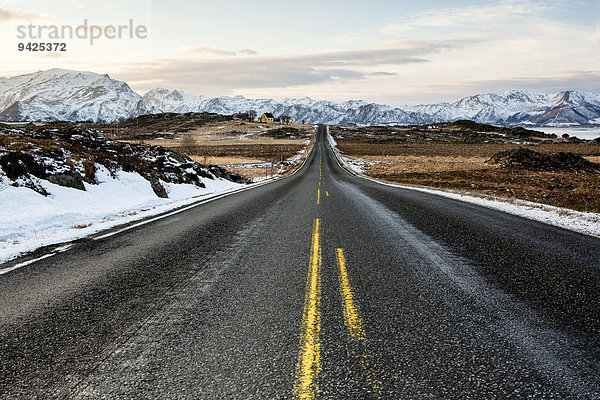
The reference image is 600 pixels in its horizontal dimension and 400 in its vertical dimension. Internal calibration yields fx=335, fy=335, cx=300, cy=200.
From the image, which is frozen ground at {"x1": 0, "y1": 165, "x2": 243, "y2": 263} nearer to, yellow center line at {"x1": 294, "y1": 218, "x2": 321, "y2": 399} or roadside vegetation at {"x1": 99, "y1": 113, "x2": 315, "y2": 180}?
yellow center line at {"x1": 294, "y1": 218, "x2": 321, "y2": 399}

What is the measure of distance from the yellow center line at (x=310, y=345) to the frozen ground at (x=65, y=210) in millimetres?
5342

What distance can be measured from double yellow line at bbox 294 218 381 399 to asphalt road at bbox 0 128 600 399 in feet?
0.05

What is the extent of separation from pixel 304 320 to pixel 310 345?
485 mm

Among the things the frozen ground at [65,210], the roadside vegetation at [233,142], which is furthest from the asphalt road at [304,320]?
the roadside vegetation at [233,142]

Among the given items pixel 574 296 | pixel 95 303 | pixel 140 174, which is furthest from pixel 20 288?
pixel 140 174

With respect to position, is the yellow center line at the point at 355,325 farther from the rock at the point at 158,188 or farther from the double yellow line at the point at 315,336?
the rock at the point at 158,188

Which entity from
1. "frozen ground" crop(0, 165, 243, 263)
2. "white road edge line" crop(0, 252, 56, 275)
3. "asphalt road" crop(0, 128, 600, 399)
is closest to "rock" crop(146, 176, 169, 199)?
"frozen ground" crop(0, 165, 243, 263)

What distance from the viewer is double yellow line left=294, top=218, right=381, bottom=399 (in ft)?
8.46

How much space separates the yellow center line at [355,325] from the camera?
8.74 feet

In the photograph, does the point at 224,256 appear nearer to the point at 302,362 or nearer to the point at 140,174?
the point at 302,362

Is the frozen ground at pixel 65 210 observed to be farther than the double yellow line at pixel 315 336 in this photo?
Yes

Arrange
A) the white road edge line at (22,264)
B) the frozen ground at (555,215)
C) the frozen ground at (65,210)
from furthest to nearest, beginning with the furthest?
the frozen ground at (555,215)
the frozen ground at (65,210)
the white road edge line at (22,264)

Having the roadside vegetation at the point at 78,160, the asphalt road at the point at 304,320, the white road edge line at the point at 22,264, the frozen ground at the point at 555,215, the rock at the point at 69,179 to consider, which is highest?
the roadside vegetation at the point at 78,160

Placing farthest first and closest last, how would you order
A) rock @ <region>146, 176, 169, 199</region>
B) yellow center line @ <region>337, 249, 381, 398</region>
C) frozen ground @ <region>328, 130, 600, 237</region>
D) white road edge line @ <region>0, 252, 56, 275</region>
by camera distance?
rock @ <region>146, 176, 169, 199</region>
frozen ground @ <region>328, 130, 600, 237</region>
white road edge line @ <region>0, 252, 56, 275</region>
yellow center line @ <region>337, 249, 381, 398</region>
